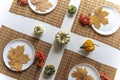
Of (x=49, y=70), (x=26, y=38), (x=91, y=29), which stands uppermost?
(x=91, y=29)

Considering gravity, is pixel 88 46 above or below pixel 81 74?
above

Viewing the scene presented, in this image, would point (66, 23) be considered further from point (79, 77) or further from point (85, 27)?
point (79, 77)

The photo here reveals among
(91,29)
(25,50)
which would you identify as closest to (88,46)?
(91,29)

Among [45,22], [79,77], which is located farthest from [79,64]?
[45,22]

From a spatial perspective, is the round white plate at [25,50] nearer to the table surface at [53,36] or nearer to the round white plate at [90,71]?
the table surface at [53,36]

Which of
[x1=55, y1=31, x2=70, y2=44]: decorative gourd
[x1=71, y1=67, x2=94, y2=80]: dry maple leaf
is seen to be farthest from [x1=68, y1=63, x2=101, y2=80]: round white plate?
[x1=55, y1=31, x2=70, y2=44]: decorative gourd

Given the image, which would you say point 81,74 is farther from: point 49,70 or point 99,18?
point 99,18

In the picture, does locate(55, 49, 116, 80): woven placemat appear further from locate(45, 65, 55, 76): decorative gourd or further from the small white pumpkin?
the small white pumpkin
